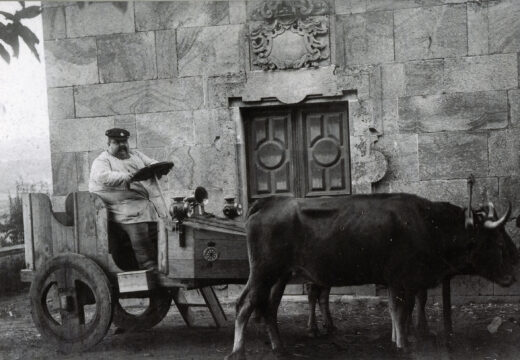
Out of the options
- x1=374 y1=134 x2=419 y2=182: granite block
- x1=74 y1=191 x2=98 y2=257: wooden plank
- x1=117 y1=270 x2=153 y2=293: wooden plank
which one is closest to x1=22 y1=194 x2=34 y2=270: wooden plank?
x1=74 y1=191 x2=98 y2=257: wooden plank

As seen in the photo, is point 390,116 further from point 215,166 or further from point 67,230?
point 67,230

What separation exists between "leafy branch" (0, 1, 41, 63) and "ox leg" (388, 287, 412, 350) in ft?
10.9

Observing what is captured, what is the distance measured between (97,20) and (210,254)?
434 cm

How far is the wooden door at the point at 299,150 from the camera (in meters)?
8.30

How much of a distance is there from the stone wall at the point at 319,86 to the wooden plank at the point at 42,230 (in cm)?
247

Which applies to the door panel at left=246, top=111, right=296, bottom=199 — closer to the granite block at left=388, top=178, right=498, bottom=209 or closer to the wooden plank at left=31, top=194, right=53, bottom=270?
the granite block at left=388, top=178, right=498, bottom=209

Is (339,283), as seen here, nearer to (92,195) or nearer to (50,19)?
(92,195)

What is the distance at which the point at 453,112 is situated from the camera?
306 inches

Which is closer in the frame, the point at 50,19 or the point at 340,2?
the point at 340,2

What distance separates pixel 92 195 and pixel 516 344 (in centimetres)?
398

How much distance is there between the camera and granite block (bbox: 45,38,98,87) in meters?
8.62

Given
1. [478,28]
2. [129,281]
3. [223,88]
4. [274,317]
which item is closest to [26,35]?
[129,281]

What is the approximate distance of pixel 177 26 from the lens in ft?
27.5

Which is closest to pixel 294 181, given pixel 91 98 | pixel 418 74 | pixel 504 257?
pixel 418 74
